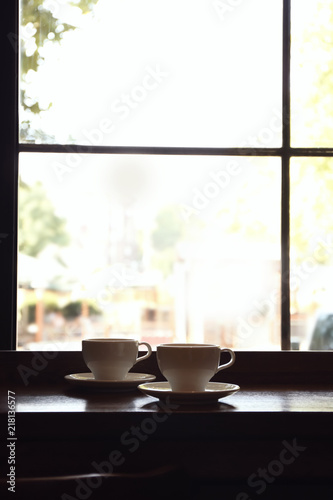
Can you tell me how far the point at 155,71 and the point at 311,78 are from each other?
416 millimetres

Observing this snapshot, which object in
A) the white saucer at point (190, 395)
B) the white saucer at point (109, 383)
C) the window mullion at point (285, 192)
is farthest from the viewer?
the window mullion at point (285, 192)

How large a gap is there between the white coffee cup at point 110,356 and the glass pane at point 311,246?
62cm

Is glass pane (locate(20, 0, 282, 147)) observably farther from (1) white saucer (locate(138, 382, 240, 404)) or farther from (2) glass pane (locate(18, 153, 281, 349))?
(1) white saucer (locate(138, 382, 240, 404))

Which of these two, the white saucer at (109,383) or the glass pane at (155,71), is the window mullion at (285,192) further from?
the white saucer at (109,383)

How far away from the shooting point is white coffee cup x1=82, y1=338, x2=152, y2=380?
1.19 meters

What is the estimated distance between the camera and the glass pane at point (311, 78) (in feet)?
5.72

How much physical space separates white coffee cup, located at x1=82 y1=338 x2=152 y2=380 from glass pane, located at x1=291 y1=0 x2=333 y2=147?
814 millimetres

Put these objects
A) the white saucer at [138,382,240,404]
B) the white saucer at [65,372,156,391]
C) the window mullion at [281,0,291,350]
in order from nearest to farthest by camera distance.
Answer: the white saucer at [138,382,240,404] → the white saucer at [65,372,156,391] → the window mullion at [281,0,291,350]

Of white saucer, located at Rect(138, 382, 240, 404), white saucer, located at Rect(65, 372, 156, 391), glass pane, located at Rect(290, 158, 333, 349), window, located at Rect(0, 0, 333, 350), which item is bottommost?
white saucer, located at Rect(65, 372, 156, 391)

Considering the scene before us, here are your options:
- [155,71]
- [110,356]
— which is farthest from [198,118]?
[110,356]

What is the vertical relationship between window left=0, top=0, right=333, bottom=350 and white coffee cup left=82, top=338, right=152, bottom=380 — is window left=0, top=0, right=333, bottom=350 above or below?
above

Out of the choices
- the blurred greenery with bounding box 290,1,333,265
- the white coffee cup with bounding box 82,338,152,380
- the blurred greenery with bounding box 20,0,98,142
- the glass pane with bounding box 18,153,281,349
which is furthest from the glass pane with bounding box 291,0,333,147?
the white coffee cup with bounding box 82,338,152,380

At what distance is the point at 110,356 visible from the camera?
119cm

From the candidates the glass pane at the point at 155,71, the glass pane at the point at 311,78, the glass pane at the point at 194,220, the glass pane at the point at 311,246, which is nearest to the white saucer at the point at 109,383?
the glass pane at the point at 194,220
